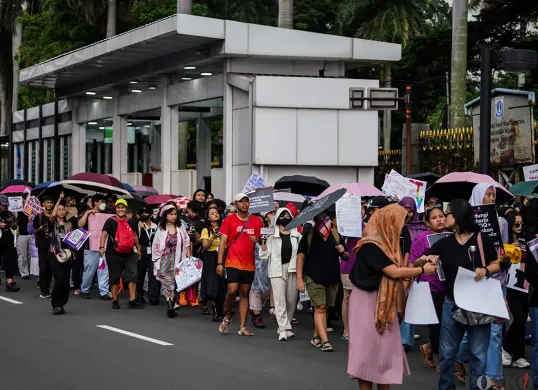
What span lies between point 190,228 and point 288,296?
386cm

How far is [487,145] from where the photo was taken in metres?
15.0

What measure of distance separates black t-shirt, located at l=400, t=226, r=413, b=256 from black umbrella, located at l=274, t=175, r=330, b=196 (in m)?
6.71

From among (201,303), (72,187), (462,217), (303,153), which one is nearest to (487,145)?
(201,303)

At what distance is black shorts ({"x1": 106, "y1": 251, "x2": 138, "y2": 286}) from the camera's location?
17.9 metres

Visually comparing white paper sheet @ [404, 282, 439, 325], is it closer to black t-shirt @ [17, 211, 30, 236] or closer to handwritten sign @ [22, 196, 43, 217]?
handwritten sign @ [22, 196, 43, 217]

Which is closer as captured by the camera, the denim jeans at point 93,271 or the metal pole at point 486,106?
the metal pole at point 486,106

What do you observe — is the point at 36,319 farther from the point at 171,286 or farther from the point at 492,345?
the point at 492,345

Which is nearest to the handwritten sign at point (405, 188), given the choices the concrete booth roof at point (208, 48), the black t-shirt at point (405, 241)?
the black t-shirt at point (405, 241)

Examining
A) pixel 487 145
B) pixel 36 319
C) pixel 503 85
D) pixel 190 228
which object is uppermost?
pixel 503 85

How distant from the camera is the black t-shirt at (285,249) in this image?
14430mm

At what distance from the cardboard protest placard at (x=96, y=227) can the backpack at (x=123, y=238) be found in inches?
53.3

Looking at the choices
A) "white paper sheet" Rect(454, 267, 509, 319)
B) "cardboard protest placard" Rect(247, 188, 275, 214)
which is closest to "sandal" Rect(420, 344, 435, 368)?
"white paper sheet" Rect(454, 267, 509, 319)

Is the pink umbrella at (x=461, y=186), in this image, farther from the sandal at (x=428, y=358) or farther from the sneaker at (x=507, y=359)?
the sandal at (x=428, y=358)

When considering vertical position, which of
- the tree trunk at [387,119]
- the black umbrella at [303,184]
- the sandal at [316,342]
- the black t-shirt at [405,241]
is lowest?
the sandal at [316,342]
